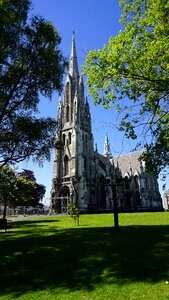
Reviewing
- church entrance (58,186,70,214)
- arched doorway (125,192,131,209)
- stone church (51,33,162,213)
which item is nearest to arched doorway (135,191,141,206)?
stone church (51,33,162,213)

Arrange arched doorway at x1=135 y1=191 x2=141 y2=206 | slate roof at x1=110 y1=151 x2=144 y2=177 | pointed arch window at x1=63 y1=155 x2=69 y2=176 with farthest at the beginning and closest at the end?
slate roof at x1=110 y1=151 x2=144 y2=177 < arched doorway at x1=135 y1=191 x2=141 y2=206 < pointed arch window at x1=63 y1=155 x2=69 y2=176

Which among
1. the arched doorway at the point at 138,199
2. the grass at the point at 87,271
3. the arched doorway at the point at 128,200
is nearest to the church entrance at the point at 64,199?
the arched doorway at the point at 128,200

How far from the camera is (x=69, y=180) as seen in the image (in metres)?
51.3

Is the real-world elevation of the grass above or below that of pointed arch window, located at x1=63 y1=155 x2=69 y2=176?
below

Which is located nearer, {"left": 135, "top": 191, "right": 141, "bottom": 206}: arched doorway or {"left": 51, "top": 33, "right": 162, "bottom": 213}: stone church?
{"left": 51, "top": 33, "right": 162, "bottom": 213}: stone church

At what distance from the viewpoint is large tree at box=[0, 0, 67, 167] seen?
1524cm

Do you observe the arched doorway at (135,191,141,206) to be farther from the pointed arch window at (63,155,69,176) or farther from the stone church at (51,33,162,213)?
the pointed arch window at (63,155,69,176)

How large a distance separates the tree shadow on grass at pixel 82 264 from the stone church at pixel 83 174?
37.1m

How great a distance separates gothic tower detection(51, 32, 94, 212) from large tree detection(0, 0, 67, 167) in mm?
28428

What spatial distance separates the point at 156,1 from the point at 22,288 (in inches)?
526

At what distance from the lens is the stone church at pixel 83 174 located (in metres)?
50.2

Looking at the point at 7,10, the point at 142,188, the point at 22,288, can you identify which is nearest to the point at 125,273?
the point at 22,288

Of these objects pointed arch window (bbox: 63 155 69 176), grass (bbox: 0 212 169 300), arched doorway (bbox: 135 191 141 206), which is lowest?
grass (bbox: 0 212 169 300)

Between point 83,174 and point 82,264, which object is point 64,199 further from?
point 82,264
